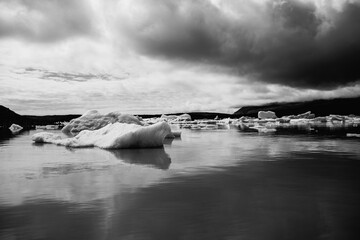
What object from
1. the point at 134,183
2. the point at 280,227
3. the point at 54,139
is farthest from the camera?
the point at 54,139

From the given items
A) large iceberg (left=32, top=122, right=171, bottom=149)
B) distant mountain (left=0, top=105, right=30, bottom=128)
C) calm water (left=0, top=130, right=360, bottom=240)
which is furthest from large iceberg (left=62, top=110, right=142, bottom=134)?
distant mountain (left=0, top=105, right=30, bottom=128)

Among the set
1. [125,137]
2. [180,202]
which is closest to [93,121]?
[125,137]

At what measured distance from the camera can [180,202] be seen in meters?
5.18

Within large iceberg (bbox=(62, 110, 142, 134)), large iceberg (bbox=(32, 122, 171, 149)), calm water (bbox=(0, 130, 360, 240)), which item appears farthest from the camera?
large iceberg (bbox=(62, 110, 142, 134))

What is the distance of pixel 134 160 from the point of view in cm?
1035

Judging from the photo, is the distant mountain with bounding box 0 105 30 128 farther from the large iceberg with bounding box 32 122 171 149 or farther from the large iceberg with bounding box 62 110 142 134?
the large iceberg with bounding box 32 122 171 149

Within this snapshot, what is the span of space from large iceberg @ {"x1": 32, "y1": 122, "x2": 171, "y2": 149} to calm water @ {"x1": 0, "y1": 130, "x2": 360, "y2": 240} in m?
4.59

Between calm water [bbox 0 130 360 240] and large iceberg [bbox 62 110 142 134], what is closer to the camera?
calm water [bbox 0 130 360 240]

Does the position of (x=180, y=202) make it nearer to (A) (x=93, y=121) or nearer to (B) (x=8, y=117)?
(A) (x=93, y=121)

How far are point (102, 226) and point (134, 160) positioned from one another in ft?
20.7

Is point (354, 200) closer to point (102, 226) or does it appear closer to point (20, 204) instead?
point (102, 226)

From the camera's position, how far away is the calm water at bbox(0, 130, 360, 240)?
3.88 meters

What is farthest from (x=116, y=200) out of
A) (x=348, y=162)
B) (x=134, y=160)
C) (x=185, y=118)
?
(x=185, y=118)

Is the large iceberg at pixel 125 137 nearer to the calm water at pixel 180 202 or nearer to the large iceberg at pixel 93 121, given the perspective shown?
the calm water at pixel 180 202
